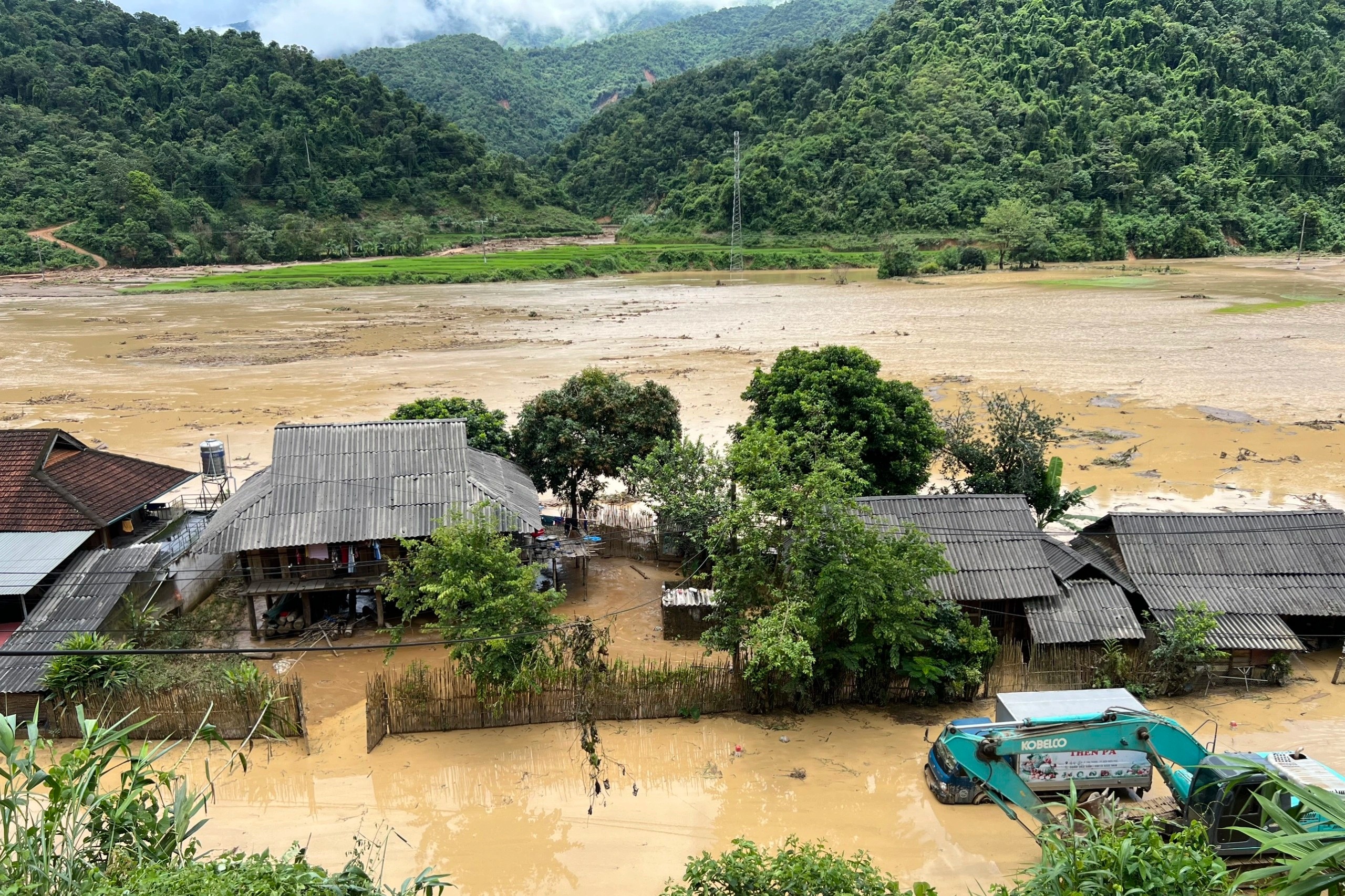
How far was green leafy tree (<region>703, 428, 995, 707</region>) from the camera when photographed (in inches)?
414

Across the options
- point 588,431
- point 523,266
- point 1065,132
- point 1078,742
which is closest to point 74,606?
point 588,431

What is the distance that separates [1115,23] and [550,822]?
9479cm

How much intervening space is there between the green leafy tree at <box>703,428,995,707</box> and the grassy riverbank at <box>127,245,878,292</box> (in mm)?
Result: 55340

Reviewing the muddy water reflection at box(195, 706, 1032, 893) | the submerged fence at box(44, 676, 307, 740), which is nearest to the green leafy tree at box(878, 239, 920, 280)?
the muddy water reflection at box(195, 706, 1032, 893)

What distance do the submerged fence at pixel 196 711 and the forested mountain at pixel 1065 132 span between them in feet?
225

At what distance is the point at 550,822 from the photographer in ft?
30.6

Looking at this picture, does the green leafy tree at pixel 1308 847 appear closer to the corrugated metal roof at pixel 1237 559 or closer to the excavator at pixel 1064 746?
the excavator at pixel 1064 746

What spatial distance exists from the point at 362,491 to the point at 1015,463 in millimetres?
11638

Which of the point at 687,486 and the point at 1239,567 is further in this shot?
the point at 687,486

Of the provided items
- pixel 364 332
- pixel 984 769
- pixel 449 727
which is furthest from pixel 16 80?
pixel 984 769

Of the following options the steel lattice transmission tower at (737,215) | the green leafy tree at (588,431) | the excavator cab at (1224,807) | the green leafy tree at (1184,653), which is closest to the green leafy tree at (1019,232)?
the steel lattice transmission tower at (737,215)

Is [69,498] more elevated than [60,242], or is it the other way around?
[60,242]

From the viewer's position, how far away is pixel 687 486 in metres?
14.2

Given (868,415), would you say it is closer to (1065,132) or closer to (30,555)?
(30,555)
